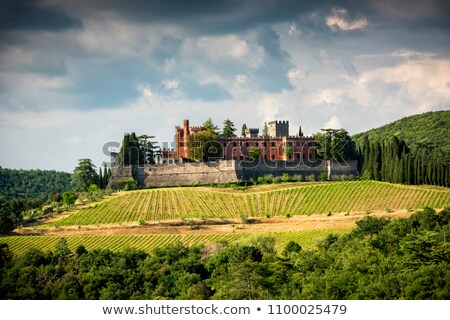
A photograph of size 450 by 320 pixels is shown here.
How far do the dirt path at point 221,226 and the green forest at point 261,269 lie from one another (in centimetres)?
482

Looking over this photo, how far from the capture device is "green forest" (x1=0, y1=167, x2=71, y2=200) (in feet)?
213

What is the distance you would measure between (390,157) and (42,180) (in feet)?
129

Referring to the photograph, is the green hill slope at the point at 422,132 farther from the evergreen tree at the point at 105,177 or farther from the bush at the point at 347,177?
the evergreen tree at the point at 105,177

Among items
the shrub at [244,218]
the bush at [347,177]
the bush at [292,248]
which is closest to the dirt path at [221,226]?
the shrub at [244,218]

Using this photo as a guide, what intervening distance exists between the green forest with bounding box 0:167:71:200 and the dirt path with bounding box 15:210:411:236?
24062mm

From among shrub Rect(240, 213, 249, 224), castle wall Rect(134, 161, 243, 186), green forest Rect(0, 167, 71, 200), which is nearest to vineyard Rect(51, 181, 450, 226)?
shrub Rect(240, 213, 249, 224)

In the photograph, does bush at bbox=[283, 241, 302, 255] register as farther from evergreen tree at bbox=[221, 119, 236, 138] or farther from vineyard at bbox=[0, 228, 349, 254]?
evergreen tree at bbox=[221, 119, 236, 138]

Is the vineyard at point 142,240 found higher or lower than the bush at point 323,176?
lower

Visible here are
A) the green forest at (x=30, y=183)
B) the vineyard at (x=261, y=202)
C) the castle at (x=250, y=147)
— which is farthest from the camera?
the green forest at (x=30, y=183)

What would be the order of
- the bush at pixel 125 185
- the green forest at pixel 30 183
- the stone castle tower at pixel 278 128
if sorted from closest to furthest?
the bush at pixel 125 185, the stone castle tower at pixel 278 128, the green forest at pixel 30 183

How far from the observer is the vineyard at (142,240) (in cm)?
3391

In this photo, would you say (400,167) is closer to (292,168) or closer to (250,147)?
(292,168)
